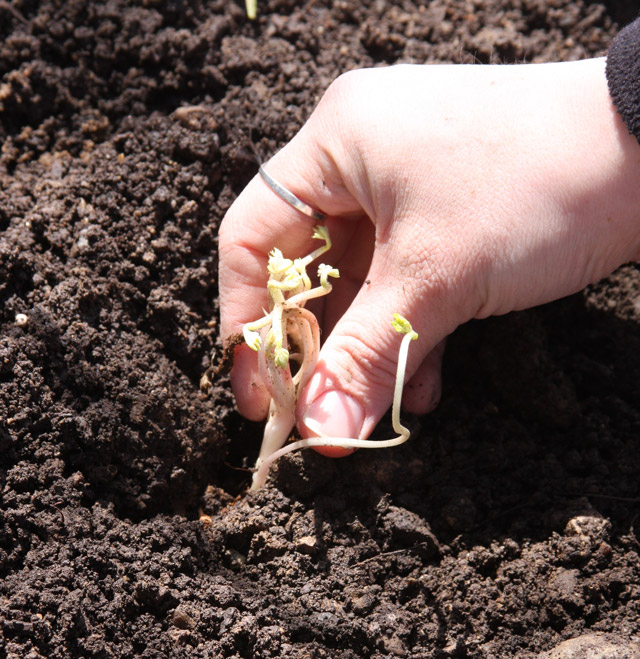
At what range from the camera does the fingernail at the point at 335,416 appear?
1.53m

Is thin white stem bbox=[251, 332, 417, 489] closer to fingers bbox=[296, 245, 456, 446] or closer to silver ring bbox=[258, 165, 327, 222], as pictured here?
fingers bbox=[296, 245, 456, 446]

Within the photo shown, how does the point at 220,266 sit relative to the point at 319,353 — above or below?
above

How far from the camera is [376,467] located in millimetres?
1606

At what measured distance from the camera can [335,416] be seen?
1.54m

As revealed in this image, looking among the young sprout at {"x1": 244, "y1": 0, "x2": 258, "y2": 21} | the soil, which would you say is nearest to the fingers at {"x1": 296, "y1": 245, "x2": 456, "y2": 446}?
the soil

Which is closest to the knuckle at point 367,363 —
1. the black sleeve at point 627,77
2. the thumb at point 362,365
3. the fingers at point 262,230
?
the thumb at point 362,365

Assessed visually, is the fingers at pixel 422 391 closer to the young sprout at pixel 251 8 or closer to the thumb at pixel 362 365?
the thumb at pixel 362 365

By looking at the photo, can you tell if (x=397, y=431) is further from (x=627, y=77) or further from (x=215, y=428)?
(x=627, y=77)

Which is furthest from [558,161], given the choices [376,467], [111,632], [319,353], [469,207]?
[111,632]

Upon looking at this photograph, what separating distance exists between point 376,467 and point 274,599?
39 centimetres

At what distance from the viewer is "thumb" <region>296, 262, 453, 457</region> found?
4.96 feet

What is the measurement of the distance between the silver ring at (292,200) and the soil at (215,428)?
284 millimetres

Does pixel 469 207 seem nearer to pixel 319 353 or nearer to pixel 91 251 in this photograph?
pixel 319 353

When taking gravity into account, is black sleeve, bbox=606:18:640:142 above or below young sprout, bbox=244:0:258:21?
below
